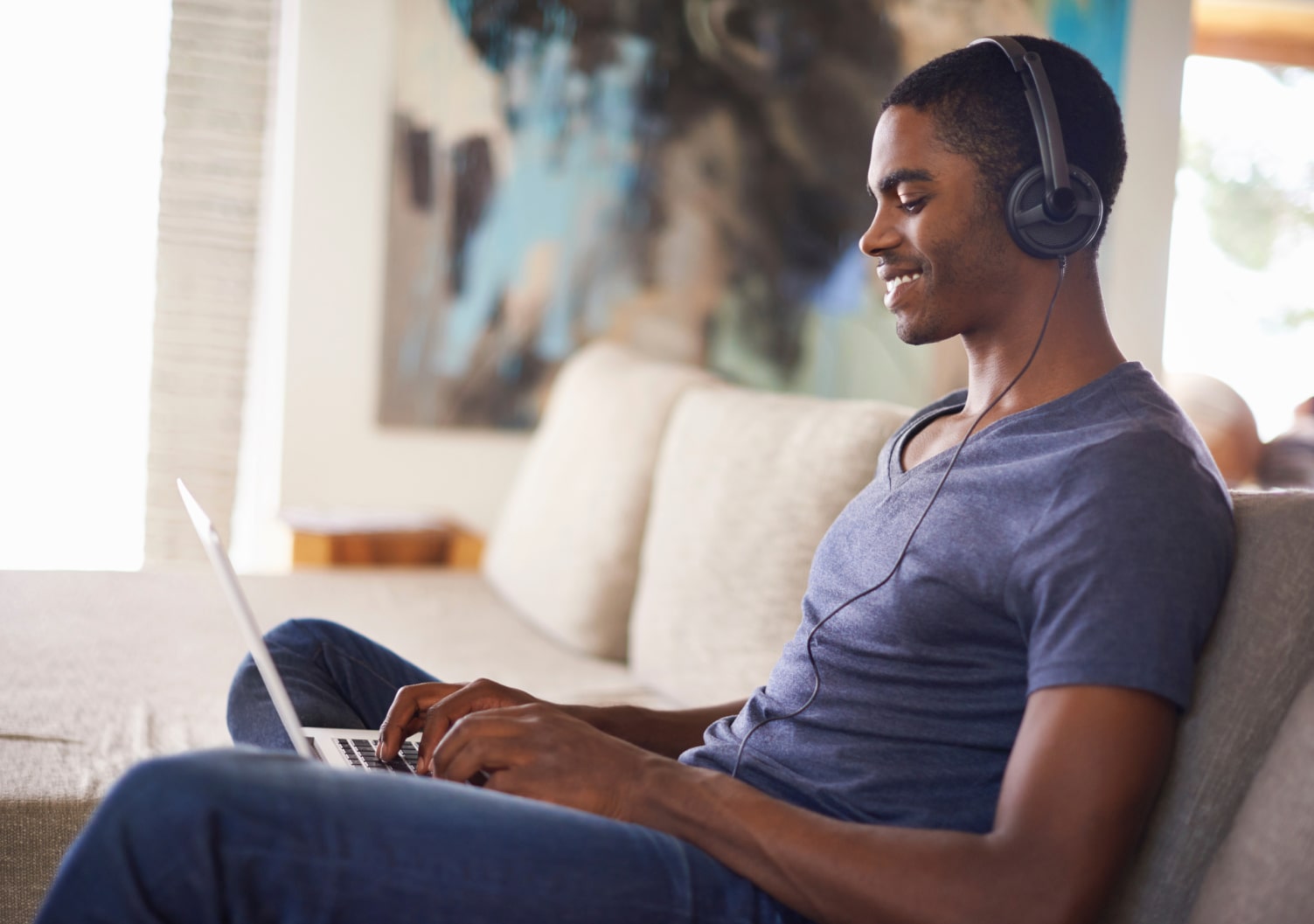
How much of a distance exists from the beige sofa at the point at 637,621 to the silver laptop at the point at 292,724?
1.12 ft

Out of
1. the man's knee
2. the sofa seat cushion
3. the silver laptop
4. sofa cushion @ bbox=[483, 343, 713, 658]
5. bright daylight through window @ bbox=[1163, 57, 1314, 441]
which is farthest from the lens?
bright daylight through window @ bbox=[1163, 57, 1314, 441]

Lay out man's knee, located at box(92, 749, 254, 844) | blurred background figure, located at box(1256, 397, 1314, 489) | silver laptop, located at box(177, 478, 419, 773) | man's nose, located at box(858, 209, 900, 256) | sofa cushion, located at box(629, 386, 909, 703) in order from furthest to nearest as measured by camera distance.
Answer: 1. blurred background figure, located at box(1256, 397, 1314, 489)
2. sofa cushion, located at box(629, 386, 909, 703)
3. man's nose, located at box(858, 209, 900, 256)
4. silver laptop, located at box(177, 478, 419, 773)
5. man's knee, located at box(92, 749, 254, 844)

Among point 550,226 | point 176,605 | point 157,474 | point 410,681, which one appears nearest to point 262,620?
point 176,605

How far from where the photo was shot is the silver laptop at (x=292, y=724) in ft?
2.94

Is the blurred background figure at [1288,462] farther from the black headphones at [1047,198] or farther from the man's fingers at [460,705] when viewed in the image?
the man's fingers at [460,705]

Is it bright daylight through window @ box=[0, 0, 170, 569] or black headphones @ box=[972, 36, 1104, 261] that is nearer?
black headphones @ box=[972, 36, 1104, 261]

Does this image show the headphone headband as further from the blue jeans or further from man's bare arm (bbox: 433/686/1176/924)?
the blue jeans

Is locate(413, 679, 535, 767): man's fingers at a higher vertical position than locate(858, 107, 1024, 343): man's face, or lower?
lower

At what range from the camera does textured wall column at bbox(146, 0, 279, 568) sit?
3.22m

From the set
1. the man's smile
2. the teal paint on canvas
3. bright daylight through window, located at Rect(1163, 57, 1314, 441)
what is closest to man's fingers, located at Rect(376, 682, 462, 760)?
the man's smile

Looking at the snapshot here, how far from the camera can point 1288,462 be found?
3.13 meters

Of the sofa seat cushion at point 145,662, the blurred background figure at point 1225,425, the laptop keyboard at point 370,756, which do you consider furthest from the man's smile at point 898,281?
the blurred background figure at point 1225,425

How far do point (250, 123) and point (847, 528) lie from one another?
2.60 meters

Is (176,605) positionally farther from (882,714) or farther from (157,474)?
(882,714)
